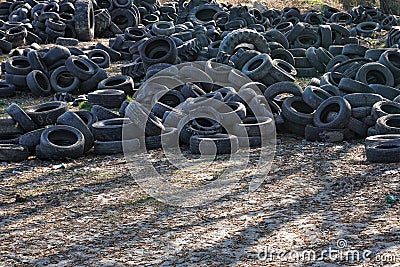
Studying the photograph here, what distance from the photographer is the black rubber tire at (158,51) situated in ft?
41.8

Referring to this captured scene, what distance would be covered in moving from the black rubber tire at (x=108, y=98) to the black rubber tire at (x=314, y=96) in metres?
3.22

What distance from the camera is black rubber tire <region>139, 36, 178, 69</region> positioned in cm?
1275

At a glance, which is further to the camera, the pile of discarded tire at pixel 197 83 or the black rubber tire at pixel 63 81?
the black rubber tire at pixel 63 81

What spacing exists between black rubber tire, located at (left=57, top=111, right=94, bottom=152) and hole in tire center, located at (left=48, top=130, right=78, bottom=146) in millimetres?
134

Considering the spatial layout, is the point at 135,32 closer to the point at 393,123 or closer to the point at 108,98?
the point at 108,98

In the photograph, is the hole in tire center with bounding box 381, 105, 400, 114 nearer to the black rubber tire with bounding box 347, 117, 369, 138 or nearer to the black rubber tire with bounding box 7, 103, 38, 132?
the black rubber tire with bounding box 347, 117, 369, 138

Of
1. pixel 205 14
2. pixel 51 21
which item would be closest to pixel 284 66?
pixel 51 21

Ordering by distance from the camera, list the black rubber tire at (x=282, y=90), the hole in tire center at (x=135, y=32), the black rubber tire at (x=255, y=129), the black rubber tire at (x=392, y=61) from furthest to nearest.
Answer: the hole in tire center at (x=135, y=32), the black rubber tire at (x=392, y=61), the black rubber tire at (x=282, y=90), the black rubber tire at (x=255, y=129)

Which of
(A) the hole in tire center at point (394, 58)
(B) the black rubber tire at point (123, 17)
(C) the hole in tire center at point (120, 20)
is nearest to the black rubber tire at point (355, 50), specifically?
(A) the hole in tire center at point (394, 58)

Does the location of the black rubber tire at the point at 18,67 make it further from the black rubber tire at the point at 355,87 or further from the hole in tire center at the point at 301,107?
the black rubber tire at the point at 355,87

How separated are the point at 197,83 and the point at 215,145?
257cm

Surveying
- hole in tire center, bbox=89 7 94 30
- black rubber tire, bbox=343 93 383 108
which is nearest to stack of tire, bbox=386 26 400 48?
black rubber tire, bbox=343 93 383 108

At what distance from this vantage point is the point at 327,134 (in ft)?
29.8

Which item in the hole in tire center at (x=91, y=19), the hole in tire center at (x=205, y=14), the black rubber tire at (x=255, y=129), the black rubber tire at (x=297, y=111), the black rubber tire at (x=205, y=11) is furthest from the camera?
the hole in tire center at (x=205, y=14)
